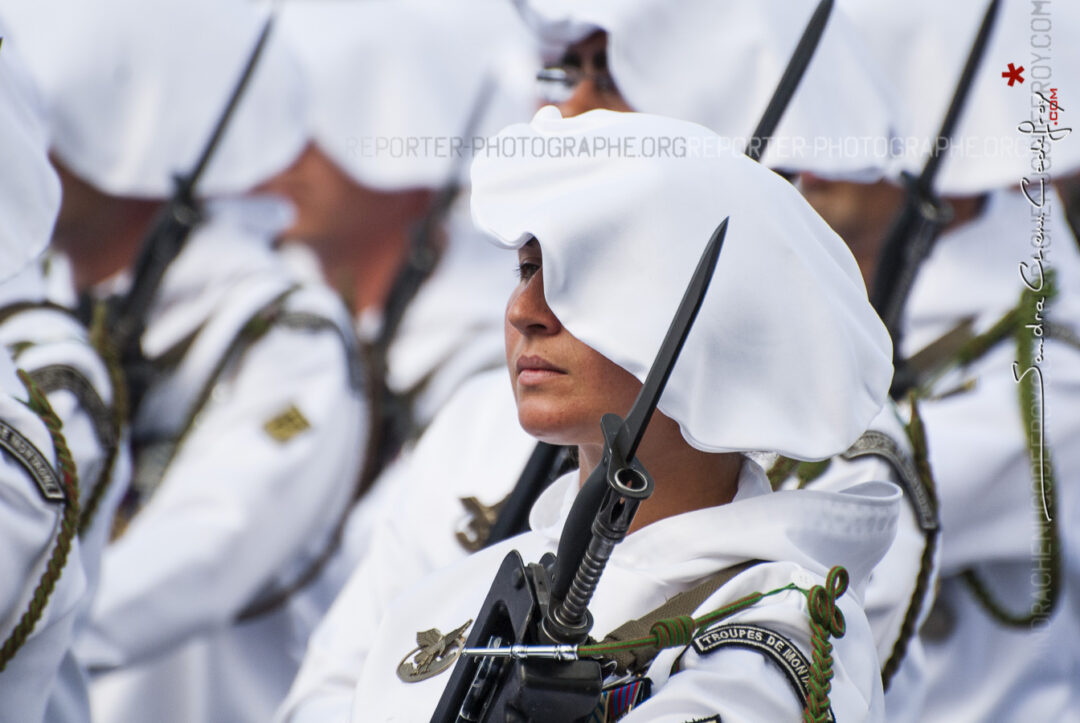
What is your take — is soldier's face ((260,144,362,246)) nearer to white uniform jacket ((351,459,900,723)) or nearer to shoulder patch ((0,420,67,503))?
shoulder patch ((0,420,67,503))

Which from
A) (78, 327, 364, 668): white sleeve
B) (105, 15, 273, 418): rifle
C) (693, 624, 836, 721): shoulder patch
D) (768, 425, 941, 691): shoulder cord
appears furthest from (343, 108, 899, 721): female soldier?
(105, 15, 273, 418): rifle

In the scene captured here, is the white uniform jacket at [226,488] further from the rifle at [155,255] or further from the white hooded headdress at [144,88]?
the white hooded headdress at [144,88]

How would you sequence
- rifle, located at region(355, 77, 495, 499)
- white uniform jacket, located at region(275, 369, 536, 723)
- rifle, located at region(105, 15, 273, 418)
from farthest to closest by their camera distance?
rifle, located at region(355, 77, 495, 499)
rifle, located at region(105, 15, 273, 418)
white uniform jacket, located at region(275, 369, 536, 723)

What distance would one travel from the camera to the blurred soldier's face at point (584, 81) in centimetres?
271

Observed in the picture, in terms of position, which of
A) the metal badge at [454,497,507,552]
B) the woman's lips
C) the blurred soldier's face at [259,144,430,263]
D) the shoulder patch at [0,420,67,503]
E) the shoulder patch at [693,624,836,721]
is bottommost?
the blurred soldier's face at [259,144,430,263]

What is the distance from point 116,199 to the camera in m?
4.04

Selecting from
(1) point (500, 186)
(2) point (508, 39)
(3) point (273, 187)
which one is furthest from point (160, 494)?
(2) point (508, 39)

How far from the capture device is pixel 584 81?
109 inches

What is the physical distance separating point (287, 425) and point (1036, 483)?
1.88 m

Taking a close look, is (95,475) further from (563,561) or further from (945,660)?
(945,660)

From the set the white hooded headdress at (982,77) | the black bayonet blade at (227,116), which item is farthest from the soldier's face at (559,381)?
the black bayonet blade at (227,116)

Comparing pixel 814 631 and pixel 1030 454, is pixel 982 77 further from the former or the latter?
pixel 814 631

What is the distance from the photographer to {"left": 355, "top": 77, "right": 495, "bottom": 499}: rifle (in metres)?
4.23

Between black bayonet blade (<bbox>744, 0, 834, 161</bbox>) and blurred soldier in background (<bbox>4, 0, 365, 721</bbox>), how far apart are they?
6.02 feet
